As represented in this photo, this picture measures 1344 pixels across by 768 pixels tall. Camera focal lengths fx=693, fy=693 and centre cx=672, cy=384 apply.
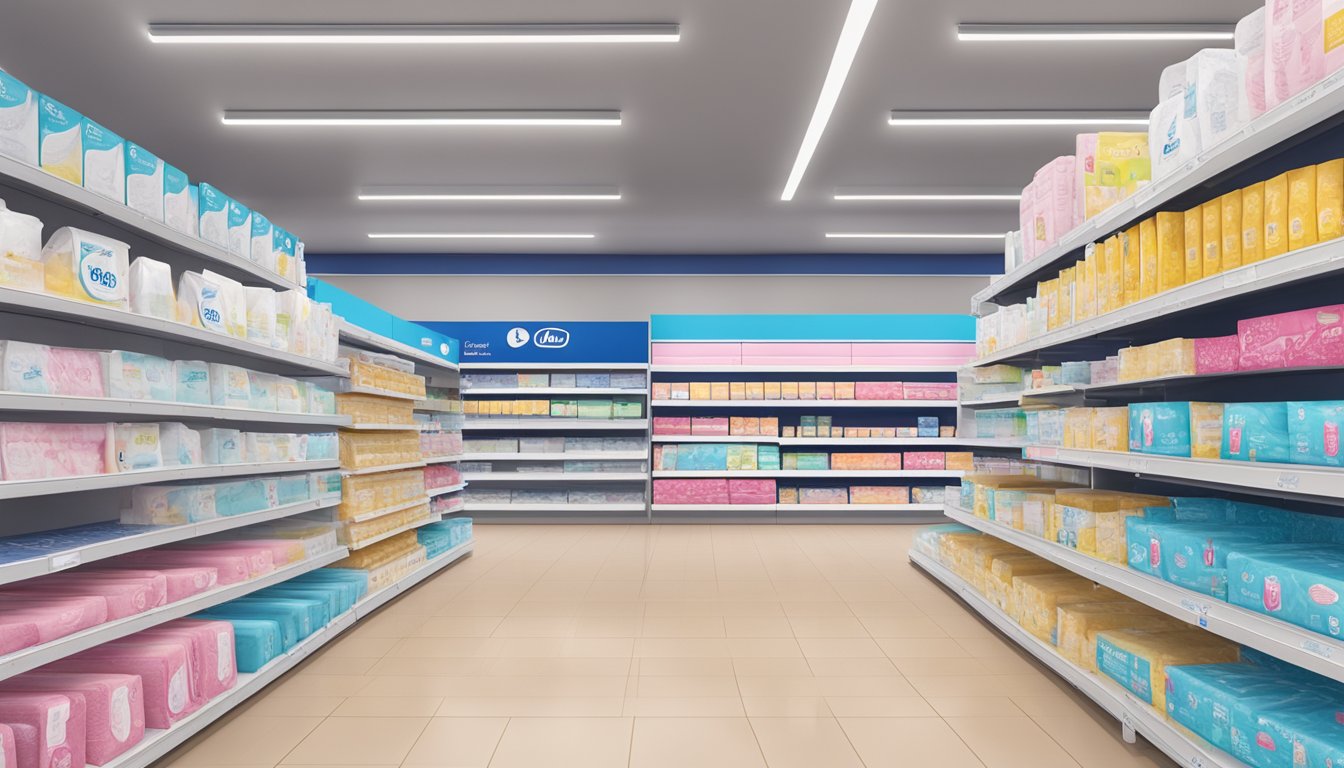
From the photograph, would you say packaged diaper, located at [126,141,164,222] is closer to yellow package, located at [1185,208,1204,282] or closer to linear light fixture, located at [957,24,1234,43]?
yellow package, located at [1185,208,1204,282]

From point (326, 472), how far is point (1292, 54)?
4.63m

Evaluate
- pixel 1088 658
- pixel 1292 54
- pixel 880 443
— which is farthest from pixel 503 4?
pixel 880 443

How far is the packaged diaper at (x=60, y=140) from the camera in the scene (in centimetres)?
224

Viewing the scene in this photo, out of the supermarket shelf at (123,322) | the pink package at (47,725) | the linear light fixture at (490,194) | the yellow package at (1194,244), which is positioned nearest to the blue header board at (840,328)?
the linear light fixture at (490,194)

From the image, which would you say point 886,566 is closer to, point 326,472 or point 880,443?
point 880,443

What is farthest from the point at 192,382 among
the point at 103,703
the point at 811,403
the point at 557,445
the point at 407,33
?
the point at 811,403

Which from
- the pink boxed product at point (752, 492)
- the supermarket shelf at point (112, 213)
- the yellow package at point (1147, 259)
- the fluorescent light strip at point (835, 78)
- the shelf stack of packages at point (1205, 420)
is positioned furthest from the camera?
the pink boxed product at point (752, 492)

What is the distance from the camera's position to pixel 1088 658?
298cm

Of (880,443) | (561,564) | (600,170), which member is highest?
(600,170)

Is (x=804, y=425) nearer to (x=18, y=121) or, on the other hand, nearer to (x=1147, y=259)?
(x=1147, y=259)

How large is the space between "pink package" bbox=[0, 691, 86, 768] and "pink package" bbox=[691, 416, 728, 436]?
22.8ft

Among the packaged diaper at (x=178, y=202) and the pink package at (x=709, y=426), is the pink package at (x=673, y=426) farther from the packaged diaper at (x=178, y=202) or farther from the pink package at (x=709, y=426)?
the packaged diaper at (x=178, y=202)

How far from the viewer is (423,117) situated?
558cm

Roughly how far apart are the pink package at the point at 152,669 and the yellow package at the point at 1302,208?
3910 millimetres
